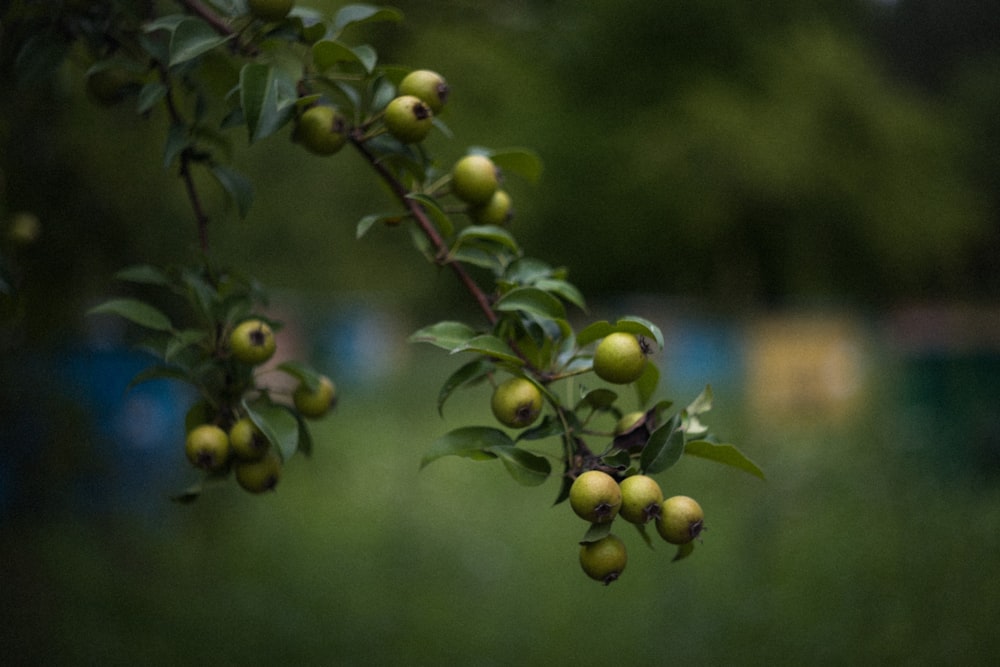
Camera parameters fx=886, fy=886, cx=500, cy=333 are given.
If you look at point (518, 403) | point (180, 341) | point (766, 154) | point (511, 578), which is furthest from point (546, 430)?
point (766, 154)

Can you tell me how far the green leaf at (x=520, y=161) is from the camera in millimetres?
992

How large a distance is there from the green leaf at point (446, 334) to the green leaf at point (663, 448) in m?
0.18

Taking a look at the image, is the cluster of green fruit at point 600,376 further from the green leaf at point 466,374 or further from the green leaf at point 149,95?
the green leaf at point 149,95

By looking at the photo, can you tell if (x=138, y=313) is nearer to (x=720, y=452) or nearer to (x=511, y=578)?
(x=720, y=452)

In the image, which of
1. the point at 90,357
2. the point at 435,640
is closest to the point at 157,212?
the point at 90,357

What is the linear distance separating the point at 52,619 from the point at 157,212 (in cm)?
125

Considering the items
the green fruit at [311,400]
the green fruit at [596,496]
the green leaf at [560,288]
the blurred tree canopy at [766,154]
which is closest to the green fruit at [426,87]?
the green leaf at [560,288]

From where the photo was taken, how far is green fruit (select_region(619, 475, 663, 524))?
0.70 m

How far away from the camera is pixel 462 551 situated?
3.18 meters

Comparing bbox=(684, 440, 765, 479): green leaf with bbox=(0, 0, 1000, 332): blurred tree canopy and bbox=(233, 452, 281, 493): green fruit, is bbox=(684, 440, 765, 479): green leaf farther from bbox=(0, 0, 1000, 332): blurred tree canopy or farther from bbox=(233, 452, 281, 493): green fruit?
bbox=(0, 0, 1000, 332): blurred tree canopy

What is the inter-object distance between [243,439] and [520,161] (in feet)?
1.42

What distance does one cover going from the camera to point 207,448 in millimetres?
858

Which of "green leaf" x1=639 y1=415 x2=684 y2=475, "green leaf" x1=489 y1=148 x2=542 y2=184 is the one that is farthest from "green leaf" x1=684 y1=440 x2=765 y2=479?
"green leaf" x1=489 y1=148 x2=542 y2=184

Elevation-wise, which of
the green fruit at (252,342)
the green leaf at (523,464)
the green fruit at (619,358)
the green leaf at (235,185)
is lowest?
the green fruit at (252,342)
